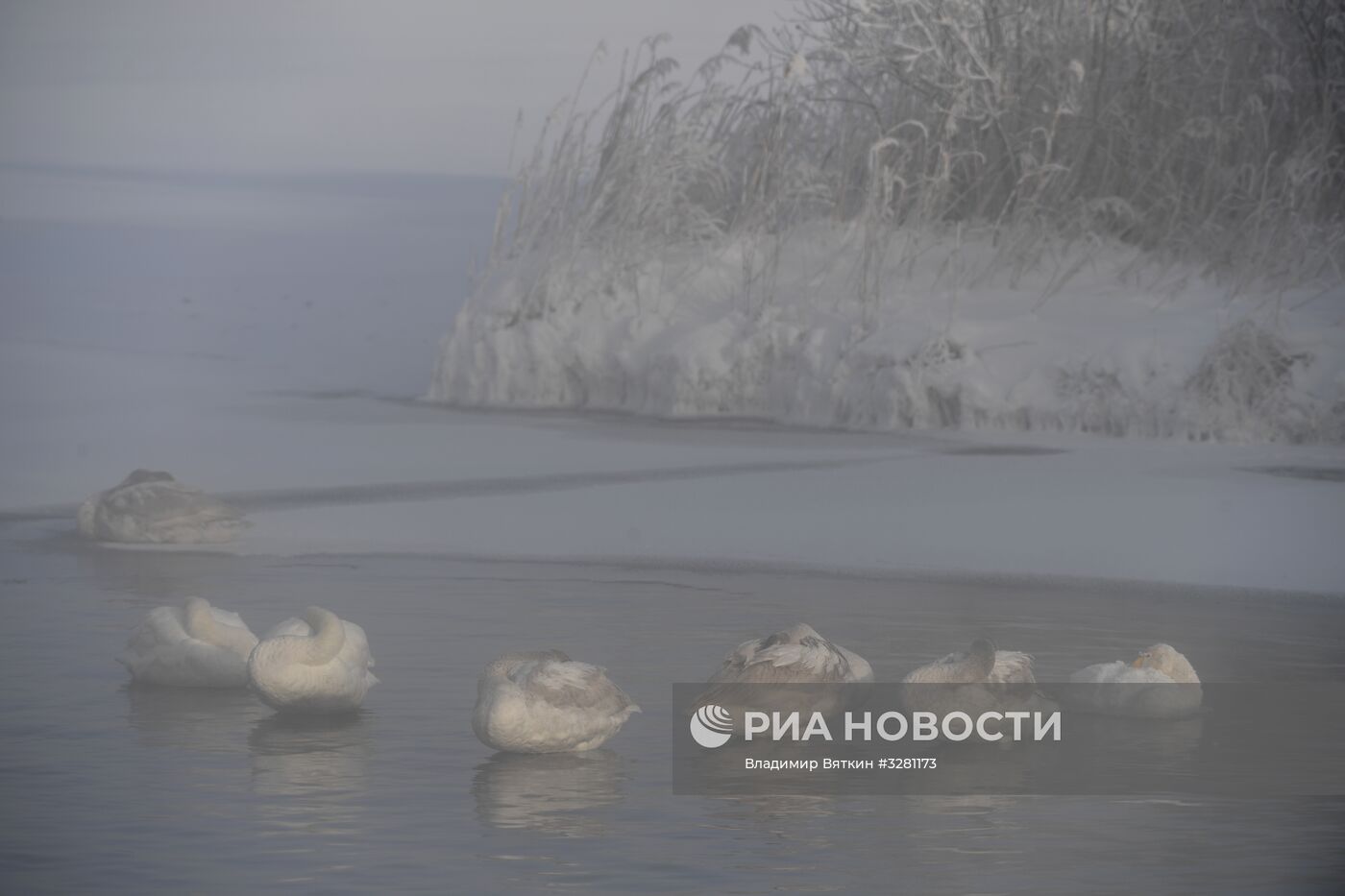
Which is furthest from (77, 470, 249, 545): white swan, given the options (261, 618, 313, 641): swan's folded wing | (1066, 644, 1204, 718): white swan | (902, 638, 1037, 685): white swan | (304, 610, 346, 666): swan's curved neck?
(1066, 644, 1204, 718): white swan

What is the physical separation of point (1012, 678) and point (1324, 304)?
763 centimetres

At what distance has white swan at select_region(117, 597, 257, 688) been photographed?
5.56 m

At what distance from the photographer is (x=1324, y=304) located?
39.7ft

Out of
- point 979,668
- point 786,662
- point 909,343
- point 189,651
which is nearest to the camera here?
point 786,662

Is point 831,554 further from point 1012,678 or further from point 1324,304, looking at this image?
point 1324,304

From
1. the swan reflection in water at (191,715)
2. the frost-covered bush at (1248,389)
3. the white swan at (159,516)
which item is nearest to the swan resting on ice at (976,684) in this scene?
the swan reflection in water at (191,715)

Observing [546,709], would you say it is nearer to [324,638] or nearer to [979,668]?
[324,638]

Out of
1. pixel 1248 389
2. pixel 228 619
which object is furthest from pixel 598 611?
pixel 1248 389

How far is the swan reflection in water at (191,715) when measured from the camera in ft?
16.3

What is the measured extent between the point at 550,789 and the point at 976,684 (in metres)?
1.15

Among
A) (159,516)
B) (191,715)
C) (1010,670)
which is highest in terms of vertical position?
(1010,670)

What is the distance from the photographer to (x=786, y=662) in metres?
5.00

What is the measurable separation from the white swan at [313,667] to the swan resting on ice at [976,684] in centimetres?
134

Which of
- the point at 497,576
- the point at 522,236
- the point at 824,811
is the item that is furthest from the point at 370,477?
Answer: the point at 824,811
